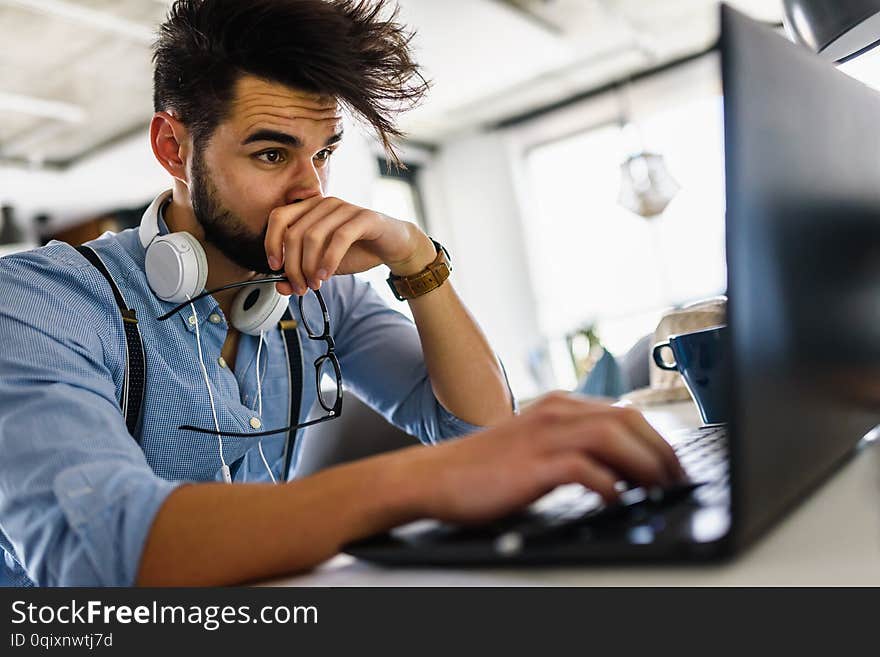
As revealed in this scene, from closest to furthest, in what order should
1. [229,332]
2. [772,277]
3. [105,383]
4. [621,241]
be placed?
[772,277]
[105,383]
[229,332]
[621,241]

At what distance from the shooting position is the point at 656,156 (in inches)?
174

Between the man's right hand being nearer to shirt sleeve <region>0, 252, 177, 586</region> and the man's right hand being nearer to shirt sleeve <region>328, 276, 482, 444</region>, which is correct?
shirt sleeve <region>0, 252, 177, 586</region>

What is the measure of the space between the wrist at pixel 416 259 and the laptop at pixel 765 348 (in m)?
0.69

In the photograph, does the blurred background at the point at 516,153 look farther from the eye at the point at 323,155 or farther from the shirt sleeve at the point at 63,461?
the shirt sleeve at the point at 63,461

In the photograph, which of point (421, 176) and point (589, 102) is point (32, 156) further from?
point (589, 102)

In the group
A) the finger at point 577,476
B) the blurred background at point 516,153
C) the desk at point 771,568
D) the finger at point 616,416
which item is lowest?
the desk at point 771,568

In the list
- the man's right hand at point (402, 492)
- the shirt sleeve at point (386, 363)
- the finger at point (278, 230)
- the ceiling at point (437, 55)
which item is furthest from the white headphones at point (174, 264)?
the ceiling at point (437, 55)

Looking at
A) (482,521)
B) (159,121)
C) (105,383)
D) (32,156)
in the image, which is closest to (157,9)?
(32,156)

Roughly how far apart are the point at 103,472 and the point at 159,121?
2.87 ft

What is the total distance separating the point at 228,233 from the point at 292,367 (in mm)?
230

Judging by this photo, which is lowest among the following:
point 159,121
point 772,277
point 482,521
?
point 482,521

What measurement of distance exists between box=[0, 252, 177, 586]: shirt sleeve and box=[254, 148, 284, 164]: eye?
1.42 feet

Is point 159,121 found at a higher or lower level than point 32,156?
lower

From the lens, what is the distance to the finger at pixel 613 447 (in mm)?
468
